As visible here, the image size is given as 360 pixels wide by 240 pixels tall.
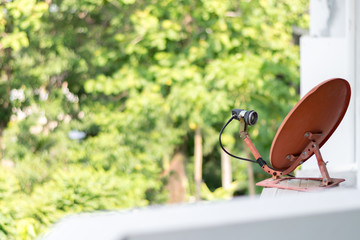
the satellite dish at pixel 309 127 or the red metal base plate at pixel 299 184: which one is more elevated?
the satellite dish at pixel 309 127

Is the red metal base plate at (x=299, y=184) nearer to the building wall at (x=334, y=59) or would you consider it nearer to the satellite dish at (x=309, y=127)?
the satellite dish at (x=309, y=127)

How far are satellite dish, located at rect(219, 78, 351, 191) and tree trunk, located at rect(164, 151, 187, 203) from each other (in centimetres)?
451

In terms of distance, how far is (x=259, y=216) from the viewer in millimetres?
611

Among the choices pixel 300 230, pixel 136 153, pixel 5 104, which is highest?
pixel 300 230

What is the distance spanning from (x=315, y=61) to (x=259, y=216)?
2.29 metres

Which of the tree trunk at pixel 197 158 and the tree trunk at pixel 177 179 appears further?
the tree trunk at pixel 177 179

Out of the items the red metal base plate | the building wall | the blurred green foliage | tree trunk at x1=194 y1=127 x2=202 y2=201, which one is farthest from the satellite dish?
tree trunk at x1=194 y1=127 x2=202 y2=201

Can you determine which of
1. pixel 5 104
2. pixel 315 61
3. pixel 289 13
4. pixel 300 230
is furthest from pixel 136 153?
pixel 300 230

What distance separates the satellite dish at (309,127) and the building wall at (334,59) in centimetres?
80

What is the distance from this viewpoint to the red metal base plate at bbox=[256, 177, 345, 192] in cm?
171

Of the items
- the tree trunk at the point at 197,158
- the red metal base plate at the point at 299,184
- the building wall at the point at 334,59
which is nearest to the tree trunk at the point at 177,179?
the tree trunk at the point at 197,158

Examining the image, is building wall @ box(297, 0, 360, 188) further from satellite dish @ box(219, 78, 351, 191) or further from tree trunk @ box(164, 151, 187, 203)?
tree trunk @ box(164, 151, 187, 203)

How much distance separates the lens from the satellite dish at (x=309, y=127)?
1.62 metres

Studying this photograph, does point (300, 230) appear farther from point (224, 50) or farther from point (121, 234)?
point (224, 50)
